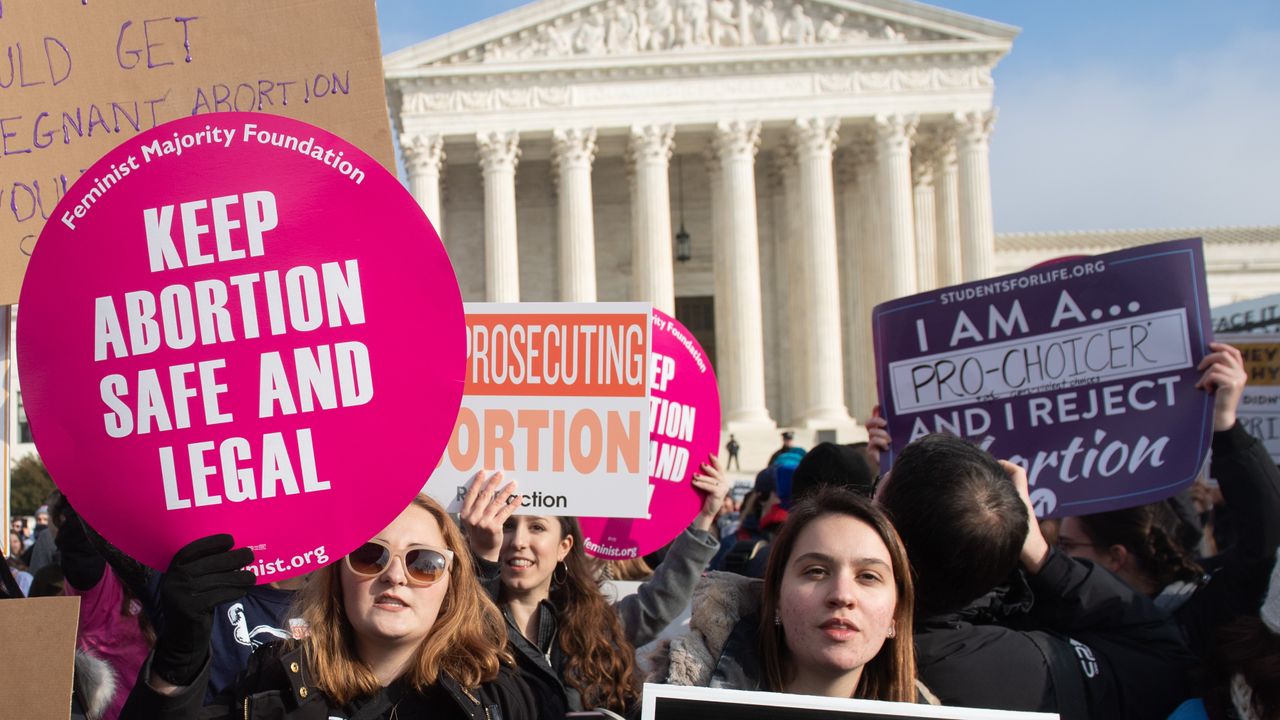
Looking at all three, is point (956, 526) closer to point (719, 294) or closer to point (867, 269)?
point (719, 294)

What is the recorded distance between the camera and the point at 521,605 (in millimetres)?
4613

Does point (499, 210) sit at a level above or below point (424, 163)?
below

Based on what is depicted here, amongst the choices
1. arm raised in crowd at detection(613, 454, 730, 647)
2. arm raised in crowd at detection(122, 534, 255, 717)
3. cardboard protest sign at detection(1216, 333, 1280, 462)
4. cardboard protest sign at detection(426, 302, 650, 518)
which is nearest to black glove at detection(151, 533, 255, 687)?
arm raised in crowd at detection(122, 534, 255, 717)

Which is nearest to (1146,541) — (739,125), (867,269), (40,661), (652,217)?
(40,661)

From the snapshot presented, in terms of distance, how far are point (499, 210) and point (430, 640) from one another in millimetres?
38776

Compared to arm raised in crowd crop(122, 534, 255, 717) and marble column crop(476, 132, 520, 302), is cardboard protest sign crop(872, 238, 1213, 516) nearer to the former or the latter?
arm raised in crowd crop(122, 534, 255, 717)

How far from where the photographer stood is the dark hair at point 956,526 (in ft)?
11.1

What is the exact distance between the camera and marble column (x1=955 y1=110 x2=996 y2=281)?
40938mm

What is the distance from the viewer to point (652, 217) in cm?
4094

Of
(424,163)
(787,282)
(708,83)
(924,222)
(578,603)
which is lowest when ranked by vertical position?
(578,603)

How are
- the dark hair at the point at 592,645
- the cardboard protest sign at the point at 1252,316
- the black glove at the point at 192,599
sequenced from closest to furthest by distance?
the black glove at the point at 192,599, the dark hair at the point at 592,645, the cardboard protest sign at the point at 1252,316

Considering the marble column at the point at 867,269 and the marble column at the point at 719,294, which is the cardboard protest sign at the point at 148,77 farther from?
the marble column at the point at 867,269

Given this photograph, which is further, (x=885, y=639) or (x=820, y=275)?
(x=820, y=275)

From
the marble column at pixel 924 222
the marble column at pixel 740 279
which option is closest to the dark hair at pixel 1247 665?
the marble column at pixel 740 279
